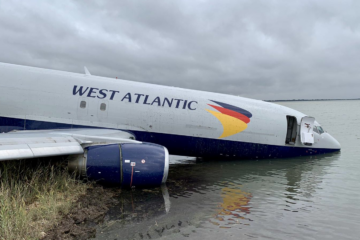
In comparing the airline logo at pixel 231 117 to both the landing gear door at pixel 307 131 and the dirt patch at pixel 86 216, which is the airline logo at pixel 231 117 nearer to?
the landing gear door at pixel 307 131

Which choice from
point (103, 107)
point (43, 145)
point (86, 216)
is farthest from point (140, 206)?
point (103, 107)

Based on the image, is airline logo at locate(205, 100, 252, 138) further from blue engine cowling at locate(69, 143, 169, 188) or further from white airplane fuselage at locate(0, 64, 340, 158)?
blue engine cowling at locate(69, 143, 169, 188)

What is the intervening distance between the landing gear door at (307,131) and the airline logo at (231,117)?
9.63 ft

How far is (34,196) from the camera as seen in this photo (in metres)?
6.35

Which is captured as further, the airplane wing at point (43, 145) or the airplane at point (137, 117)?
the airplane at point (137, 117)

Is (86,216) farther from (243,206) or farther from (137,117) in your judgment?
(137,117)

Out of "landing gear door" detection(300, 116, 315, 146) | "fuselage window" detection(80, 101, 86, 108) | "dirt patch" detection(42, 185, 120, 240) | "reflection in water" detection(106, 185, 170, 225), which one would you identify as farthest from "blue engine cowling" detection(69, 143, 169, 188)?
"landing gear door" detection(300, 116, 315, 146)

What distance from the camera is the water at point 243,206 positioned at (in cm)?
518

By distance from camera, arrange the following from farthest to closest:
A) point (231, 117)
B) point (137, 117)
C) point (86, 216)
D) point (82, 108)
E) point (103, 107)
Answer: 1. point (231, 117)
2. point (137, 117)
3. point (103, 107)
4. point (82, 108)
5. point (86, 216)

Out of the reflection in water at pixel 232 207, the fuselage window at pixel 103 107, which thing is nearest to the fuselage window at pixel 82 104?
the fuselage window at pixel 103 107

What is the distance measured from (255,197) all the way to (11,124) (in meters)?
8.60

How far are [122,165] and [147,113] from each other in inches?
139

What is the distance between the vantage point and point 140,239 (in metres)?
4.71

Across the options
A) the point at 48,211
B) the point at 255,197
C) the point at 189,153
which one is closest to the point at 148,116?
the point at 189,153
